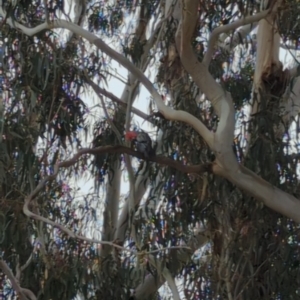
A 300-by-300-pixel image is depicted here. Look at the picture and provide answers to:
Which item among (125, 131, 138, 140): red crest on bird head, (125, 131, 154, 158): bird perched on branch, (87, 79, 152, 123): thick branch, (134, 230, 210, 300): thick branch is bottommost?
(134, 230, 210, 300): thick branch

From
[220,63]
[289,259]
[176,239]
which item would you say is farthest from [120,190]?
[289,259]

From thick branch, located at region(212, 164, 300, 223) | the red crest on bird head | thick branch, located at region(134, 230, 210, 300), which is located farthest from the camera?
thick branch, located at region(134, 230, 210, 300)

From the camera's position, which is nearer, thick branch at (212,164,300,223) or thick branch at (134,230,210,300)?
thick branch at (212,164,300,223)

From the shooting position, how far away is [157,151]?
279cm

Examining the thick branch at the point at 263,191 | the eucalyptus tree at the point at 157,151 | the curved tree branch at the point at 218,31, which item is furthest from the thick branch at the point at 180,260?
the curved tree branch at the point at 218,31

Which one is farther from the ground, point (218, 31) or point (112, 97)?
point (112, 97)

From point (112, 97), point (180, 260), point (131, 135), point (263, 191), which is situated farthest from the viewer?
point (112, 97)

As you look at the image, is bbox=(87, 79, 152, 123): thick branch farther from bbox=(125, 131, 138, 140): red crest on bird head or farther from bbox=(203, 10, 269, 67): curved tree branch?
bbox=(203, 10, 269, 67): curved tree branch

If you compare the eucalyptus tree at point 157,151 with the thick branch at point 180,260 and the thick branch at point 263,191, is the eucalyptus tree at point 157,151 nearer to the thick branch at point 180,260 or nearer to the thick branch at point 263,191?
the thick branch at point 180,260

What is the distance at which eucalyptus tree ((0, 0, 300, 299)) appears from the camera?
8.25ft

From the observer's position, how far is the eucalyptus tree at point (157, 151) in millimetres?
2516

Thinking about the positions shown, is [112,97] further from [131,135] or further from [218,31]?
[218,31]

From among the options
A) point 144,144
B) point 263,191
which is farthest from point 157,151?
point 263,191

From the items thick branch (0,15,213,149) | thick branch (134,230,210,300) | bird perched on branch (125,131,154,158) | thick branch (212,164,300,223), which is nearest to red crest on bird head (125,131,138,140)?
bird perched on branch (125,131,154,158)
